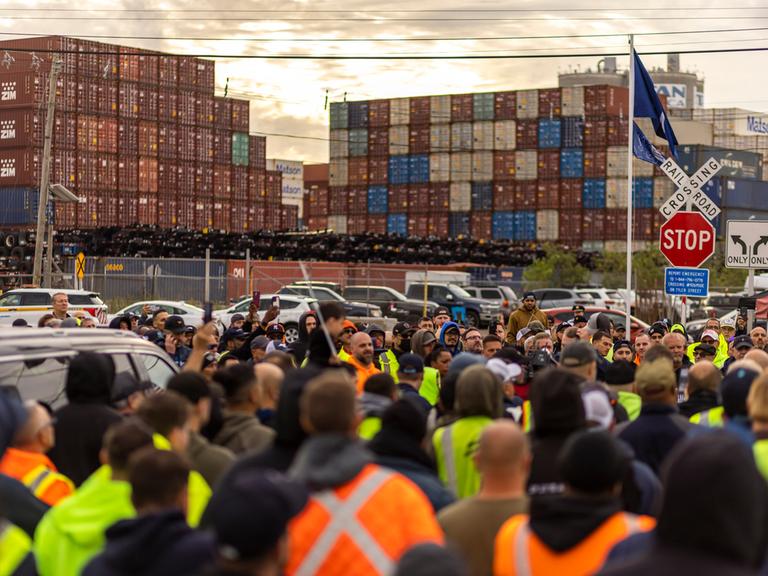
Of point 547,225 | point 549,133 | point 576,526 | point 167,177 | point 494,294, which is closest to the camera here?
point 576,526

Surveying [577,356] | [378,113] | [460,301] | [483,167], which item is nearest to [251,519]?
[577,356]

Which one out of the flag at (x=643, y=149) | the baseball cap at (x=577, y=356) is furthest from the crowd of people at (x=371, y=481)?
the flag at (x=643, y=149)

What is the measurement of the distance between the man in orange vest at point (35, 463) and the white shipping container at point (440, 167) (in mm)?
80081


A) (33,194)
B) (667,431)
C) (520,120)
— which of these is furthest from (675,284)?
(520,120)

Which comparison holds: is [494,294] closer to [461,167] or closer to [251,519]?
[461,167]

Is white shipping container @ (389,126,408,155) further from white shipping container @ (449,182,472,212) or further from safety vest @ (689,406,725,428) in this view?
safety vest @ (689,406,725,428)

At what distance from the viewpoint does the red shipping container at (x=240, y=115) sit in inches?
2881

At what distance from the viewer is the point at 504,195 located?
83000 millimetres

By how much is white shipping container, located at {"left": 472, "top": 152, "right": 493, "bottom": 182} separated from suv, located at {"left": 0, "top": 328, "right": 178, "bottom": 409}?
75.3 meters

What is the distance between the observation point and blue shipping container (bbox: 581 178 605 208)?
79250 mm

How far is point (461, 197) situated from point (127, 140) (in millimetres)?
27454

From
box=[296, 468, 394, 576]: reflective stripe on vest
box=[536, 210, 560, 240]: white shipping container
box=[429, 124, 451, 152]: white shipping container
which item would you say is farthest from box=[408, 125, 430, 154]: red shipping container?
box=[296, 468, 394, 576]: reflective stripe on vest

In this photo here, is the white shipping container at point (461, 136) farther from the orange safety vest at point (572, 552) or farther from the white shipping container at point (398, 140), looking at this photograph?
the orange safety vest at point (572, 552)

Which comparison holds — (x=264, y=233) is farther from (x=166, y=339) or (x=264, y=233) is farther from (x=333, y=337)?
(x=333, y=337)
